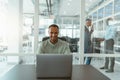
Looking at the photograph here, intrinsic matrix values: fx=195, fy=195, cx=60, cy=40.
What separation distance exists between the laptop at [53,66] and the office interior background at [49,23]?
2.91 meters

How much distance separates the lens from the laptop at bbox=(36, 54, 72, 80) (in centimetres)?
170

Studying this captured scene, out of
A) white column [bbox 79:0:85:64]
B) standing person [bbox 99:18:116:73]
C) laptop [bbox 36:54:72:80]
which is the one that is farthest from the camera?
standing person [bbox 99:18:116:73]

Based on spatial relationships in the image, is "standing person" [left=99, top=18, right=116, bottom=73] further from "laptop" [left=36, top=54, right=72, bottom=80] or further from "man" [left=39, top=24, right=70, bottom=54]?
"laptop" [left=36, top=54, right=72, bottom=80]

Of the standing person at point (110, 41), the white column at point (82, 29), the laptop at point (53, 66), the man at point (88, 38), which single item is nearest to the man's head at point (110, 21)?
the standing person at point (110, 41)

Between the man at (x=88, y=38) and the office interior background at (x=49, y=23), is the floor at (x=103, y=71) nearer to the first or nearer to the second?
the office interior background at (x=49, y=23)

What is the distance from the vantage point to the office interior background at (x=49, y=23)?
4.67 m

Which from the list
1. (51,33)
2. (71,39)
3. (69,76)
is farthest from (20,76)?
(71,39)

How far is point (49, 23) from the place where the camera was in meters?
4.75

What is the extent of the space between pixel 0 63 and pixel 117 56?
3.02m

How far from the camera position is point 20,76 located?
1.91m

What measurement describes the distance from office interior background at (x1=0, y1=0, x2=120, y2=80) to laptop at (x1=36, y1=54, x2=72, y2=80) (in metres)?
2.91

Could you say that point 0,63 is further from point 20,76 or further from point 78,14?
point 20,76

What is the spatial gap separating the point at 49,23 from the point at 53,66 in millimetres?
3108

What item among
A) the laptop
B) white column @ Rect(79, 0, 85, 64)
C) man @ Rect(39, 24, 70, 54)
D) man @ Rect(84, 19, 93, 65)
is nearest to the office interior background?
white column @ Rect(79, 0, 85, 64)
